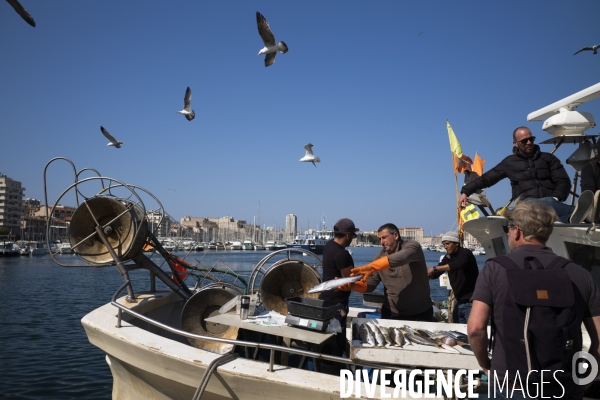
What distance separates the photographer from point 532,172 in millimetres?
4859

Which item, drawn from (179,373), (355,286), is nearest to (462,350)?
(355,286)

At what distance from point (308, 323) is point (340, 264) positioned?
1.21 metres

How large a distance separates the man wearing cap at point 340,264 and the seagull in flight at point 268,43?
35.9 ft

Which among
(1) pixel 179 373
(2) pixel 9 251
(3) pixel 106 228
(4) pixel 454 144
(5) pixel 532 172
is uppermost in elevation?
Answer: (4) pixel 454 144

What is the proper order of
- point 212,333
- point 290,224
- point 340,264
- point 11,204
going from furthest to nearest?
point 290,224 < point 11,204 < point 212,333 < point 340,264

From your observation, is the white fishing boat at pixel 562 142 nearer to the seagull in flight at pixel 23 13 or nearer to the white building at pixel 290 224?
the seagull in flight at pixel 23 13

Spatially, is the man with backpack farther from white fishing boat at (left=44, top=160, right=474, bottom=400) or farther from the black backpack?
white fishing boat at (left=44, top=160, right=474, bottom=400)

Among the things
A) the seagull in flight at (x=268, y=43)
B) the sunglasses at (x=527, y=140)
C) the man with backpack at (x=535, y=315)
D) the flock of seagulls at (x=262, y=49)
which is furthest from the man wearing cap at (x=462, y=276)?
the seagull in flight at (x=268, y=43)

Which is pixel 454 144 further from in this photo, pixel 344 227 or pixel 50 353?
pixel 50 353

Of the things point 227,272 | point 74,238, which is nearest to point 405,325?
point 227,272

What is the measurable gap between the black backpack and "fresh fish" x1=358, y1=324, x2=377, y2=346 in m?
1.60

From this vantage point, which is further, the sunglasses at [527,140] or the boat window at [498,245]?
the boat window at [498,245]

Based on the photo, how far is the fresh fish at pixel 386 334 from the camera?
3811mm

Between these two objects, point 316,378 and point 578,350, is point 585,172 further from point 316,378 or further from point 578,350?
point 316,378
